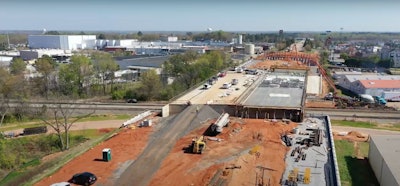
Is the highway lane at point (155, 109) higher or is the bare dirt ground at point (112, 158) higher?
the bare dirt ground at point (112, 158)

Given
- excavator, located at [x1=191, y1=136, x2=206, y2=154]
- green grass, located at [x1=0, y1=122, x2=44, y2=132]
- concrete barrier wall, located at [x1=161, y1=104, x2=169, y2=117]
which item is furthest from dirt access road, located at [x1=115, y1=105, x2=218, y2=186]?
green grass, located at [x1=0, y1=122, x2=44, y2=132]

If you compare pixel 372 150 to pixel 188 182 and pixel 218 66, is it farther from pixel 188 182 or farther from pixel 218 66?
pixel 218 66

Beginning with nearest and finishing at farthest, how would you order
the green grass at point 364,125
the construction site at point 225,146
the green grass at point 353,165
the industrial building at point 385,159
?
1. the construction site at point 225,146
2. the industrial building at point 385,159
3. the green grass at point 353,165
4. the green grass at point 364,125

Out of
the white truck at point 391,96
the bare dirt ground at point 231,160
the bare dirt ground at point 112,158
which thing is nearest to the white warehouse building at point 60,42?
the white truck at point 391,96

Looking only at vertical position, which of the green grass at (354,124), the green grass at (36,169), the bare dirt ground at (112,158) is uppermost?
the bare dirt ground at (112,158)

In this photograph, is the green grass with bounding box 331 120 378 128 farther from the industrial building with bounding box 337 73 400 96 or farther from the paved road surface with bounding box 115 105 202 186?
the industrial building with bounding box 337 73 400 96

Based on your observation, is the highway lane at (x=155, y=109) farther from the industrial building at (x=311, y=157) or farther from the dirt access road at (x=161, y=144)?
the industrial building at (x=311, y=157)

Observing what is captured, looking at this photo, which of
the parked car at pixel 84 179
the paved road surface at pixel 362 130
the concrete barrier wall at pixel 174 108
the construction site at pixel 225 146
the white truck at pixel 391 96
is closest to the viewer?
the parked car at pixel 84 179
